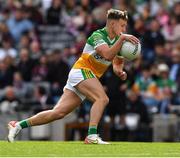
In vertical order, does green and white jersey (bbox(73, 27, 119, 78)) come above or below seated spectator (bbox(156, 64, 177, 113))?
above

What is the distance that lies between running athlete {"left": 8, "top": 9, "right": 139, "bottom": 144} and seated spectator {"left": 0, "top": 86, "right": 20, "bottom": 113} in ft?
25.9

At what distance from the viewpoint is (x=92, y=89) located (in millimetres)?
14953

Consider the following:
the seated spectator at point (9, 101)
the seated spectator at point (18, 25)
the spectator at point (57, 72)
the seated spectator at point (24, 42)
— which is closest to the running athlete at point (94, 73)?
the seated spectator at point (9, 101)

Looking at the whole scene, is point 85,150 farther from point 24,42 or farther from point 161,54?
point 24,42

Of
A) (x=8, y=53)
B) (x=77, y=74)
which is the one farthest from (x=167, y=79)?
(x=77, y=74)

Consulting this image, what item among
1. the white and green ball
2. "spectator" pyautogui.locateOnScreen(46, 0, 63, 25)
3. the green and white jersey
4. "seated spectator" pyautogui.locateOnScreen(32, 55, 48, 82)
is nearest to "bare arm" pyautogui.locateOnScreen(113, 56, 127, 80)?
the green and white jersey

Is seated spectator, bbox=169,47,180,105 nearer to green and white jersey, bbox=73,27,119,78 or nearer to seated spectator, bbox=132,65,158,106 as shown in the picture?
seated spectator, bbox=132,65,158,106

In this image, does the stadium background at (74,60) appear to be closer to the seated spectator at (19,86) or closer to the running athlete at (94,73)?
the seated spectator at (19,86)

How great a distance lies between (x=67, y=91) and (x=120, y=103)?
24.5 feet

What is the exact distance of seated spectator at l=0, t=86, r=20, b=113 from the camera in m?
23.4

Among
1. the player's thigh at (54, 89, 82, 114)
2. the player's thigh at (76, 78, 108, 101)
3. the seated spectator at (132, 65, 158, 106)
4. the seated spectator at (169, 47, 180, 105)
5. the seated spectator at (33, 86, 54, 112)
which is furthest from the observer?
the seated spectator at (132, 65, 158, 106)

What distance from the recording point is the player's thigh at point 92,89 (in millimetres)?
14914

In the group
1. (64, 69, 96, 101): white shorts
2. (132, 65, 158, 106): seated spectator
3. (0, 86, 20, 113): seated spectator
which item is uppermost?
(64, 69, 96, 101): white shorts

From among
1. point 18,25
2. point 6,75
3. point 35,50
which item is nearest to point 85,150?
point 6,75
